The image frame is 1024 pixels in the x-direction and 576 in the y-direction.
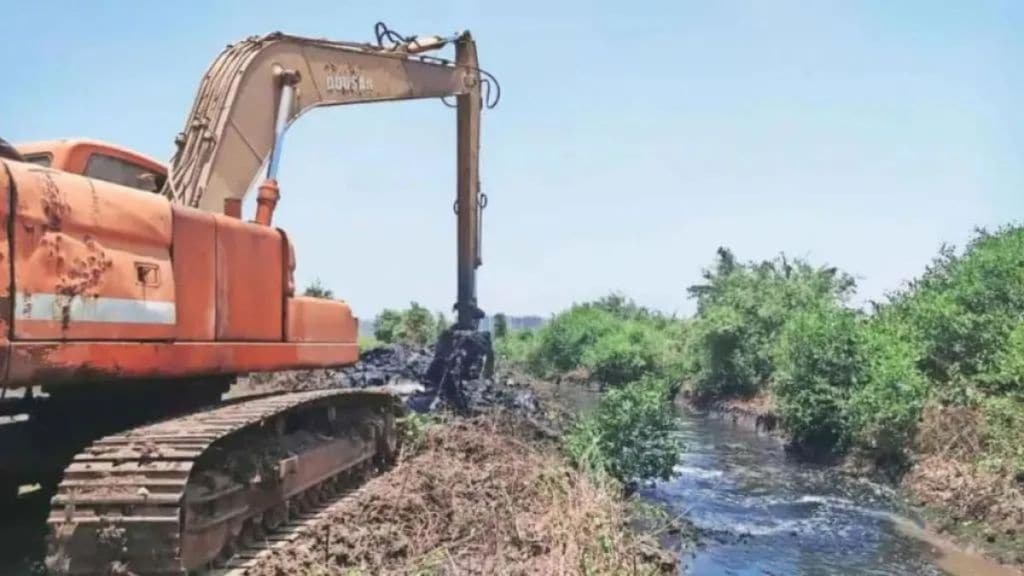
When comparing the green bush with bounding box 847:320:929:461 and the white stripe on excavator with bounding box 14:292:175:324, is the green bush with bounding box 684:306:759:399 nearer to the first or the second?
the green bush with bounding box 847:320:929:461

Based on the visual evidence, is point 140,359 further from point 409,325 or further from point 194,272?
point 409,325

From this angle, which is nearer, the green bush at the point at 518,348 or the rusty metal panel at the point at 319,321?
the rusty metal panel at the point at 319,321

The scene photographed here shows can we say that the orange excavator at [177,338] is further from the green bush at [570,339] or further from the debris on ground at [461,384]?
the green bush at [570,339]

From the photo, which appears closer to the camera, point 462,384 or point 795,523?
point 795,523

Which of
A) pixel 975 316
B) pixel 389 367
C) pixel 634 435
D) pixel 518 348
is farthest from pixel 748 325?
pixel 518 348

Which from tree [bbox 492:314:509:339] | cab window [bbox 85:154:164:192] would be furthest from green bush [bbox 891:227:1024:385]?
tree [bbox 492:314:509:339]

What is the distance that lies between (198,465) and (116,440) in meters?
0.48

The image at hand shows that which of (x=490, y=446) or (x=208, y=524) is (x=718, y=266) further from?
(x=208, y=524)

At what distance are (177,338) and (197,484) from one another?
33.6 inches

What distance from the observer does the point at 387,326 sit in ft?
125

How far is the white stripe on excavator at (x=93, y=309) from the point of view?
474 centimetres

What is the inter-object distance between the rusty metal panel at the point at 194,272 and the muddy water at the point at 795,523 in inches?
220

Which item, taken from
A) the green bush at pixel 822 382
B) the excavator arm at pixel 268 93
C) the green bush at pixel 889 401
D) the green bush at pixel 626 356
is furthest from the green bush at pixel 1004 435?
the green bush at pixel 626 356

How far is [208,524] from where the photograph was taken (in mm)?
5594
